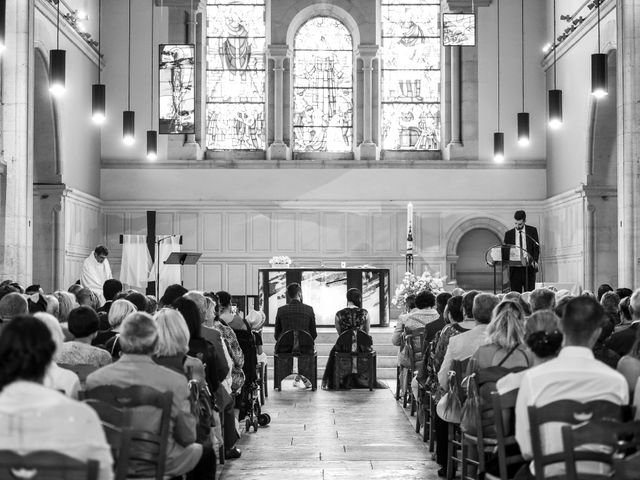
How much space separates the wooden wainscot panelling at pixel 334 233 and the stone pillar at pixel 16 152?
8225 mm

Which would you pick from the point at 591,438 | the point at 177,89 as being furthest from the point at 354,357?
the point at 591,438

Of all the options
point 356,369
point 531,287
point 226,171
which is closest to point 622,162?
point 531,287

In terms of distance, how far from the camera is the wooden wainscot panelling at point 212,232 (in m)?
21.5

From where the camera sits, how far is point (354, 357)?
13961mm

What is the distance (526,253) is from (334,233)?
656cm

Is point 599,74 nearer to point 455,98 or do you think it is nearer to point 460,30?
point 460,30

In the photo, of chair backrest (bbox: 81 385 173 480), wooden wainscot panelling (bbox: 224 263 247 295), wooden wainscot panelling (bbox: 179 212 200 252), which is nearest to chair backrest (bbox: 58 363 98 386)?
chair backrest (bbox: 81 385 173 480)

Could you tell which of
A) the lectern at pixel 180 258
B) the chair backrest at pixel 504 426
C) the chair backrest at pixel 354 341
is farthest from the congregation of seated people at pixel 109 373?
the lectern at pixel 180 258

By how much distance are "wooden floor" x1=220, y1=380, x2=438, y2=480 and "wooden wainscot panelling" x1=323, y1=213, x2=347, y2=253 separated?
8.47m

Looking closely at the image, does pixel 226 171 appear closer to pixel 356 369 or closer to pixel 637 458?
pixel 356 369

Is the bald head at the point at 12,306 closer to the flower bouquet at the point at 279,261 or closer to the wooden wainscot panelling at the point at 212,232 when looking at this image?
the flower bouquet at the point at 279,261

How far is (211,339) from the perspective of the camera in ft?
25.6

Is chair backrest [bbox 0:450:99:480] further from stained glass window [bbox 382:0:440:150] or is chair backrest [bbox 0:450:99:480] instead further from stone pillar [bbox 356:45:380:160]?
stained glass window [bbox 382:0:440:150]

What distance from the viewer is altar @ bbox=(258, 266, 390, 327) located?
17.2 meters
